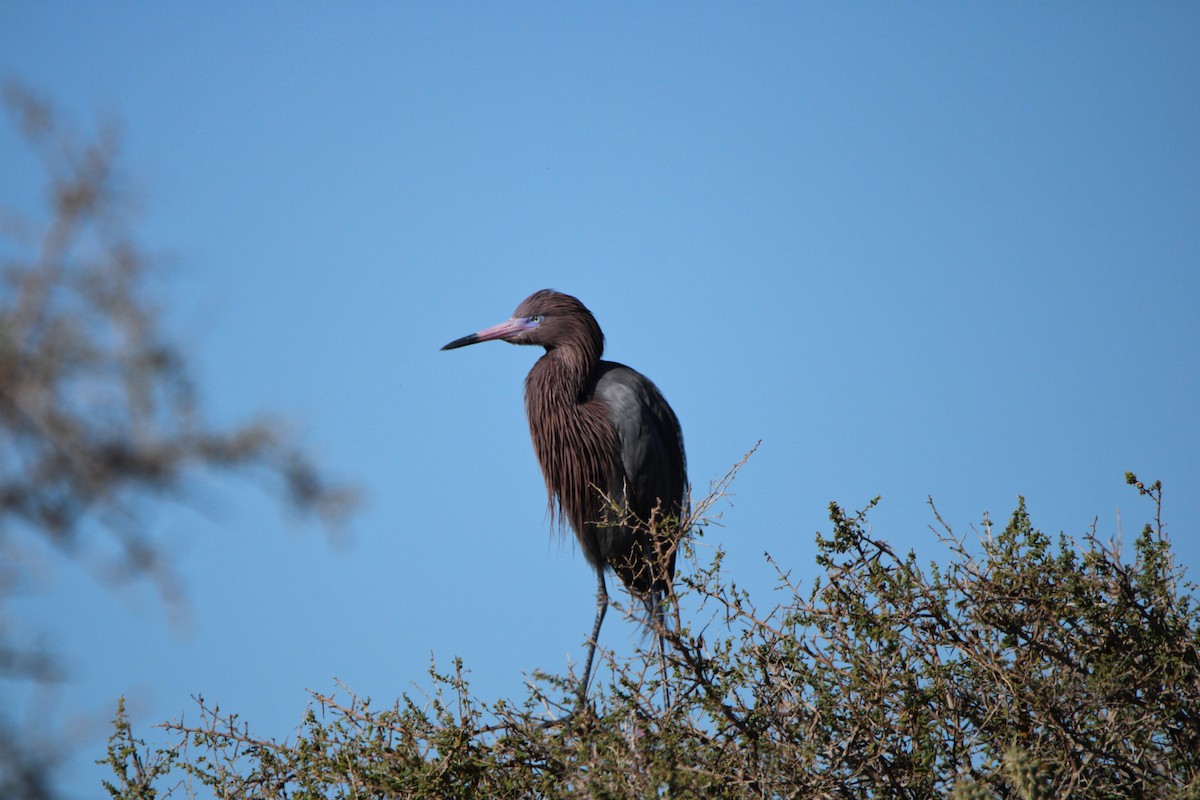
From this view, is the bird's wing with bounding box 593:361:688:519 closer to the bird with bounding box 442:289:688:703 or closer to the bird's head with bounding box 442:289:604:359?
the bird with bounding box 442:289:688:703

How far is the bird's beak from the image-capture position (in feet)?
19.0

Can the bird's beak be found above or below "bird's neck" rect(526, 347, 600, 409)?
above

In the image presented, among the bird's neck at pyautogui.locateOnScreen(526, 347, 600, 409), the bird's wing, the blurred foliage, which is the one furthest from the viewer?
the bird's neck at pyautogui.locateOnScreen(526, 347, 600, 409)

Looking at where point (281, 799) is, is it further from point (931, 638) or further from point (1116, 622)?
point (1116, 622)

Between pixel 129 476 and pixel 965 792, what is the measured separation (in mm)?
2019

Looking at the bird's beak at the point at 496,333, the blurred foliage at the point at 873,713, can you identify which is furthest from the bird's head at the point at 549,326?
the blurred foliage at the point at 873,713

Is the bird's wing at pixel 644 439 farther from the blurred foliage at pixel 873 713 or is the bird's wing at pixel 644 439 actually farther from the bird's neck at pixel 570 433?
the blurred foliage at pixel 873 713

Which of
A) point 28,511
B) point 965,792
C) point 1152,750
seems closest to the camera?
point 965,792

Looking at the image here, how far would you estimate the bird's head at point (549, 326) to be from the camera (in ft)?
18.4

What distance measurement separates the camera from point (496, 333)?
5.87 meters

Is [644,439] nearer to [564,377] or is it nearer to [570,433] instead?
[570,433]

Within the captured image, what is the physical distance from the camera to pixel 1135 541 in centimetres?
325

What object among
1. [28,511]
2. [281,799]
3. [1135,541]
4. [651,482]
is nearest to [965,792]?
[1135,541]

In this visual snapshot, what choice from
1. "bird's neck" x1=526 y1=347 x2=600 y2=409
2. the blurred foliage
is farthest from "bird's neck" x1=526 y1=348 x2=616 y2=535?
the blurred foliage
